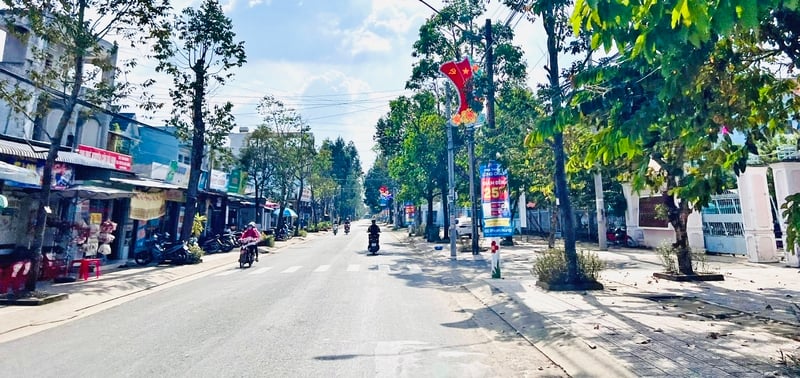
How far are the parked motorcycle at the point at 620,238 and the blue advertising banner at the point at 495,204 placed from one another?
11.8 metres

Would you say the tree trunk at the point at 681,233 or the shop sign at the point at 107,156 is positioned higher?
the shop sign at the point at 107,156

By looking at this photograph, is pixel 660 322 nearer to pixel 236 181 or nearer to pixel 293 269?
pixel 293 269

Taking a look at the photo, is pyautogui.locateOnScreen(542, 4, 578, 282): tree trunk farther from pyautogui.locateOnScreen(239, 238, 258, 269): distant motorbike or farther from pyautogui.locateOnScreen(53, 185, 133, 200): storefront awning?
Result: pyautogui.locateOnScreen(53, 185, 133, 200): storefront awning

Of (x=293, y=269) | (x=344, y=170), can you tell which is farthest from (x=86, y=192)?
(x=344, y=170)

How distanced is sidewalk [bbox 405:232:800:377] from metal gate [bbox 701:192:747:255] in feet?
13.3

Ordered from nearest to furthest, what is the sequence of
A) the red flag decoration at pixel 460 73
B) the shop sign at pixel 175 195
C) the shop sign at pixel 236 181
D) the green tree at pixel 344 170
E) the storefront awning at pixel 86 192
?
1. the storefront awning at pixel 86 192
2. the red flag decoration at pixel 460 73
3. the shop sign at pixel 175 195
4. the shop sign at pixel 236 181
5. the green tree at pixel 344 170

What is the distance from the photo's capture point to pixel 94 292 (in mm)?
10641

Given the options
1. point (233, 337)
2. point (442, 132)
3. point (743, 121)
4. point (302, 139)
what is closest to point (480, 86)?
point (442, 132)

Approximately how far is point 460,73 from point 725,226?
40.5 feet

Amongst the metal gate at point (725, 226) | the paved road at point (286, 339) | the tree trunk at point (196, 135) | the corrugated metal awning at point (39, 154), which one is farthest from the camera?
the tree trunk at point (196, 135)

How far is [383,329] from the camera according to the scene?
6.82 metres

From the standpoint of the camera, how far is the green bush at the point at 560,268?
10219mm

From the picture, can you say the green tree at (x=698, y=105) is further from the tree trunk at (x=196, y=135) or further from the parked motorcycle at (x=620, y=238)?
the parked motorcycle at (x=620, y=238)

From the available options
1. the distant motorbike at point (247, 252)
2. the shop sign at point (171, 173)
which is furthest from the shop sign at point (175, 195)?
the distant motorbike at point (247, 252)
